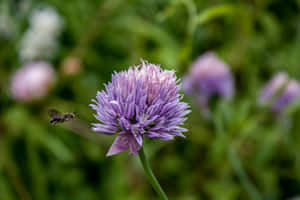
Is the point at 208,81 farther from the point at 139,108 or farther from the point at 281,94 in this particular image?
the point at 139,108

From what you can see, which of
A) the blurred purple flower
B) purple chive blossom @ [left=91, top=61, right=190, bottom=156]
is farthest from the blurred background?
purple chive blossom @ [left=91, top=61, right=190, bottom=156]

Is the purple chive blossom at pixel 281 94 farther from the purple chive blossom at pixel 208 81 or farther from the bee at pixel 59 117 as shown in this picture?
the bee at pixel 59 117

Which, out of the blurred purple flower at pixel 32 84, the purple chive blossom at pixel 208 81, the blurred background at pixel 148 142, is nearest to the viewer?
the purple chive blossom at pixel 208 81

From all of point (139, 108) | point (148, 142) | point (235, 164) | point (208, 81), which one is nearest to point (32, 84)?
point (148, 142)

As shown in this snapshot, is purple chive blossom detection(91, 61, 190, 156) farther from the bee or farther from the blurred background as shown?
the blurred background

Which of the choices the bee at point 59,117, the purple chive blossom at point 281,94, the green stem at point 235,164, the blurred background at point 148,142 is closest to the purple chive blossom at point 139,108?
the bee at point 59,117

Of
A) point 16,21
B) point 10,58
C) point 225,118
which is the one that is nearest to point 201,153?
point 225,118

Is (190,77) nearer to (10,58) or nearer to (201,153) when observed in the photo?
(201,153)
